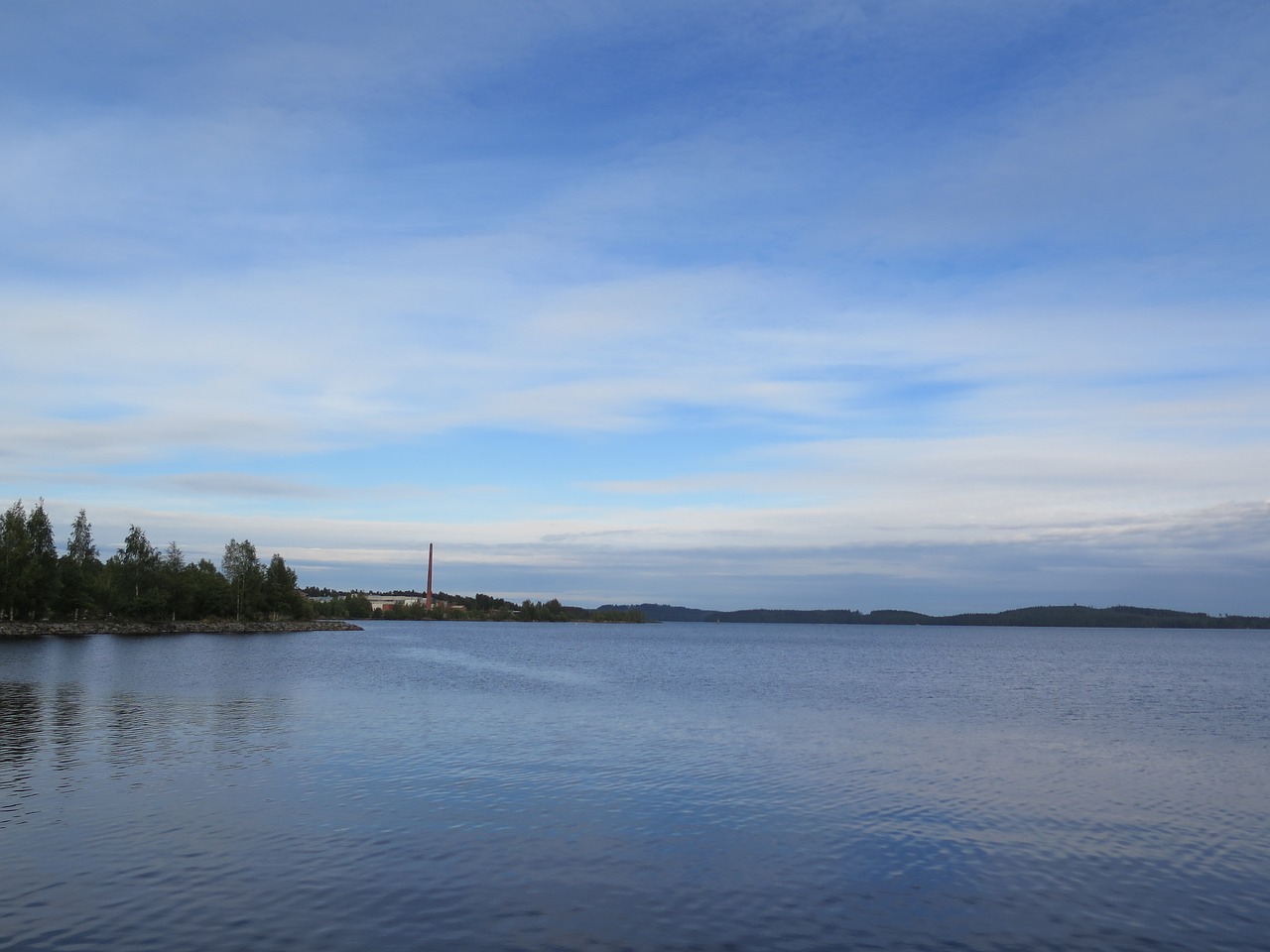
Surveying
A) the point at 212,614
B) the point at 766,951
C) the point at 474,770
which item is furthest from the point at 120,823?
the point at 212,614

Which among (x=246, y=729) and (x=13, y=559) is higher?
(x=13, y=559)

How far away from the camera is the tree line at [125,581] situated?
392 ft

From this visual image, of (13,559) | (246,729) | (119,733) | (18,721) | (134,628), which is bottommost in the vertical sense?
(134,628)

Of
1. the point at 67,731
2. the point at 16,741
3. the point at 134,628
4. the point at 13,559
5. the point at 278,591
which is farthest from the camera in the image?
the point at 278,591

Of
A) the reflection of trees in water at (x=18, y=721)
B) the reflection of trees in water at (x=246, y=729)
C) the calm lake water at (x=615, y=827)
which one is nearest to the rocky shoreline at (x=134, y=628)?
the reflection of trees in water at (x=18, y=721)

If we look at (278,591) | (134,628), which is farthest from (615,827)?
(278,591)

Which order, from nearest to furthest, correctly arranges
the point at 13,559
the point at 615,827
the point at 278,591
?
1. the point at 615,827
2. the point at 13,559
3. the point at 278,591

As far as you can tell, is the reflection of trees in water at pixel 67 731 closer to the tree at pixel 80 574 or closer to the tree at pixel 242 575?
the tree at pixel 80 574

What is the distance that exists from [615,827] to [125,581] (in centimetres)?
15650

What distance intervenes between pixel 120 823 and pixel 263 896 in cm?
756

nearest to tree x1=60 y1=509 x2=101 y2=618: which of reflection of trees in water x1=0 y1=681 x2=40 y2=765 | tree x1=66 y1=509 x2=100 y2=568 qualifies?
tree x1=66 y1=509 x2=100 y2=568

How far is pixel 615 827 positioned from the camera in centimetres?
2339

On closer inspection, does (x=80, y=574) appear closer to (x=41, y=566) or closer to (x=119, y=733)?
(x=41, y=566)

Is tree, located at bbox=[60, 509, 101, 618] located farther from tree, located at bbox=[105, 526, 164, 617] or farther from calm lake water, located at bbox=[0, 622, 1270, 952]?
calm lake water, located at bbox=[0, 622, 1270, 952]
